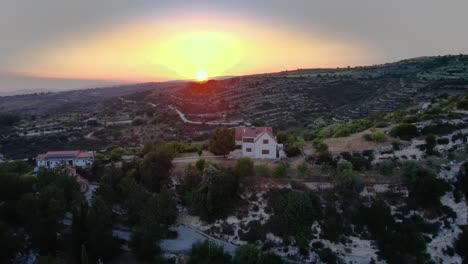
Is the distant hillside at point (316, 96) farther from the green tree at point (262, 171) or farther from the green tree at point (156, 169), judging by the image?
the green tree at point (156, 169)

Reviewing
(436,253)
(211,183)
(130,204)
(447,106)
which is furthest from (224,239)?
(447,106)

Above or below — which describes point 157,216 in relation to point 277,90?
below

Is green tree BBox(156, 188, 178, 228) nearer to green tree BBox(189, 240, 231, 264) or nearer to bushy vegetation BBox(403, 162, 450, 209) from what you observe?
green tree BBox(189, 240, 231, 264)

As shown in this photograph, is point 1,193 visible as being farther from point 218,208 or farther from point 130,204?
point 218,208

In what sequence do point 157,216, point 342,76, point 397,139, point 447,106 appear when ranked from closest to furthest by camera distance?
point 157,216
point 397,139
point 447,106
point 342,76

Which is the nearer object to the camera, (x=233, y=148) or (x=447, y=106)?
(x=233, y=148)

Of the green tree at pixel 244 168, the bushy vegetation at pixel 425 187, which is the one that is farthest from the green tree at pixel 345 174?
the green tree at pixel 244 168

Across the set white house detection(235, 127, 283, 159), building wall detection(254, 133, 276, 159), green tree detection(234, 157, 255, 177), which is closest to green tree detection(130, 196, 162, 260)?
green tree detection(234, 157, 255, 177)
